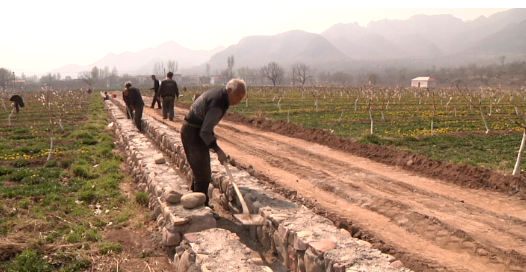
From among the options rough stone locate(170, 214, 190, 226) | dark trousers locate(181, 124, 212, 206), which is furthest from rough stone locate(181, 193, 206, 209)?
dark trousers locate(181, 124, 212, 206)

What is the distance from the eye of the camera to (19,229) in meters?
5.93

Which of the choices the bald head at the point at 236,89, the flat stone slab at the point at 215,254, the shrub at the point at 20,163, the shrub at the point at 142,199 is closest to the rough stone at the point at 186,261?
the flat stone slab at the point at 215,254

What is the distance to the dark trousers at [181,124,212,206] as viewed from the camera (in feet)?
19.4

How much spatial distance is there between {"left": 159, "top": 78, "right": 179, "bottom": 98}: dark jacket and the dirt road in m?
6.94

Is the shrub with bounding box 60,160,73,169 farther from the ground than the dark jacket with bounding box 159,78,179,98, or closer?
closer

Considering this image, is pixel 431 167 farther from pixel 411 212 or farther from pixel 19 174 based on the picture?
pixel 19 174

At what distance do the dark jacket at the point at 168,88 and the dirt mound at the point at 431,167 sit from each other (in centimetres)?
591

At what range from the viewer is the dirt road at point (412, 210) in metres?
4.93

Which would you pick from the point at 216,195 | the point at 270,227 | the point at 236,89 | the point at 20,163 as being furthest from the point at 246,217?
the point at 20,163

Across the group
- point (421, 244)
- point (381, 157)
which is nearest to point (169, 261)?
point (421, 244)

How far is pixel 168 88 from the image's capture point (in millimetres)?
16344

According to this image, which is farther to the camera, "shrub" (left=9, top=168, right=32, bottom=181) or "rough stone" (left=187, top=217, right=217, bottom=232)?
"shrub" (left=9, top=168, right=32, bottom=181)

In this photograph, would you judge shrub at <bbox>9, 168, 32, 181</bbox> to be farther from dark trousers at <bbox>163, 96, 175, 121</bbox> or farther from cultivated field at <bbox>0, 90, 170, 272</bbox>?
dark trousers at <bbox>163, 96, 175, 121</bbox>

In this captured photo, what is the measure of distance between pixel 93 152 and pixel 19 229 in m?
6.36
